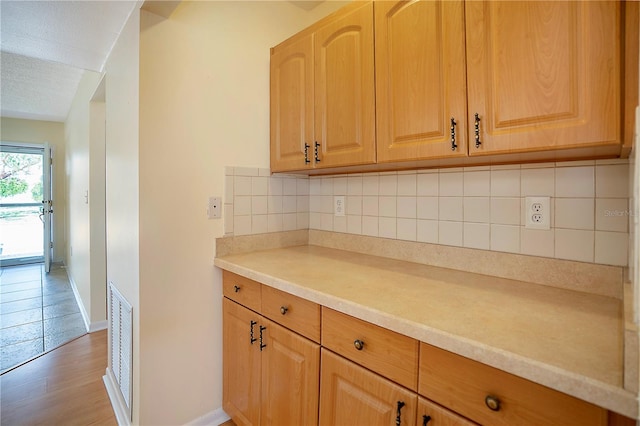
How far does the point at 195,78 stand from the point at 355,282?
1240mm

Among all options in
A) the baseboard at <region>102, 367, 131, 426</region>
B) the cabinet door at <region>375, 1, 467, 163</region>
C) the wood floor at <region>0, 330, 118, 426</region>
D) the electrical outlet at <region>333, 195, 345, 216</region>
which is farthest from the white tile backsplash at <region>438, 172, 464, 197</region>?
the wood floor at <region>0, 330, 118, 426</region>

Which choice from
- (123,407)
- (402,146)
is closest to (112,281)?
(123,407)

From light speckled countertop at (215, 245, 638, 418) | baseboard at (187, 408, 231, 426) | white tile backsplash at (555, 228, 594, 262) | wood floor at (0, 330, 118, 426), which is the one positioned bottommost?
wood floor at (0, 330, 118, 426)

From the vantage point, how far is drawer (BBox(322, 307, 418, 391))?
2.77ft

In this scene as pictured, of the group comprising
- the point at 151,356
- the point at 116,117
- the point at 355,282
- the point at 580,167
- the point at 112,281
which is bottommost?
the point at 151,356

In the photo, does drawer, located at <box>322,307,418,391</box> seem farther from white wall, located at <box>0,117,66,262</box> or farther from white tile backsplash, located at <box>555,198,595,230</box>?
white wall, located at <box>0,117,66,262</box>

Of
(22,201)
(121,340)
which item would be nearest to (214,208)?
(121,340)

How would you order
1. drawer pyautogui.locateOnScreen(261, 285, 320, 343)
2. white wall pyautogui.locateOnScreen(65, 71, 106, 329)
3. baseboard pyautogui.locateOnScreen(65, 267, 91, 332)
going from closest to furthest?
drawer pyautogui.locateOnScreen(261, 285, 320, 343)
white wall pyautogui.locateOnScreen(65, 71, 106, 329)
baseboard pyautogui.locateOnScreen(65, 267, 91, 332)

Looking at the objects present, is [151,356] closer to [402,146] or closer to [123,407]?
[123,407]

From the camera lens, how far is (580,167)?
106 centimetres

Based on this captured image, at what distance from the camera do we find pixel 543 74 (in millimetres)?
870

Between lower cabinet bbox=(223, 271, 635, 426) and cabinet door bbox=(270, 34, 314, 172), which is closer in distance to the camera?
lower cabinet bbox=(223, 271, 635, 426)

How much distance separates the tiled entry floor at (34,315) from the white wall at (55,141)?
0.82 meters

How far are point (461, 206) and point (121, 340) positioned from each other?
1847 millimetres
